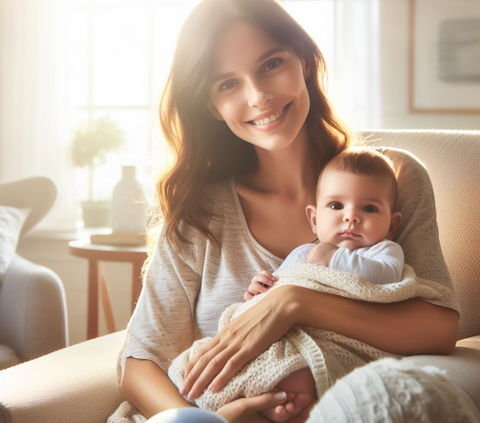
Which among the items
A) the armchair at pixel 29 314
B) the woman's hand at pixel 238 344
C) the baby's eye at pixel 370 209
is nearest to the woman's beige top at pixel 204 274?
the baby's eye at pixel 370 209

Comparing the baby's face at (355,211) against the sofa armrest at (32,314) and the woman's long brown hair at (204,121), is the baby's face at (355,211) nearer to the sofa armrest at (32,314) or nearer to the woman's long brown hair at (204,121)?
the woman's long brown hair at (204,121)

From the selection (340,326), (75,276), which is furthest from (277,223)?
(75,276)

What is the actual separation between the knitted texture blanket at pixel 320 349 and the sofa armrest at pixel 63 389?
239mm

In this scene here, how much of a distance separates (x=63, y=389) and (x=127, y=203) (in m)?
1.65

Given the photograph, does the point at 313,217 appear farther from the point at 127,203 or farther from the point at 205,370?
the point at 127,203

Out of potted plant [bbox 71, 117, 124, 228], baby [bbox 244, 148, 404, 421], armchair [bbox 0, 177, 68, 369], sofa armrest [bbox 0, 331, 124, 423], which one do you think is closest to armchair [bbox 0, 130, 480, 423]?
sofa armrest [bbox 0, 331, 124, 423]

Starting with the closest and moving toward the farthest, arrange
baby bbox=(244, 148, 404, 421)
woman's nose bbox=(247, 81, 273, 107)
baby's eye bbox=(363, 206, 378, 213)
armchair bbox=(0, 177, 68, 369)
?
baby bbox=(244, 148, 404, 421), baby's eye bbox=(363, 206, 378, 213), woman's nose bbox=(247, 81, 273, 107), armchair bbox=(0, 177, 68, 369)

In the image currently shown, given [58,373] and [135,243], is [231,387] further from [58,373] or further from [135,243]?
[135,243]

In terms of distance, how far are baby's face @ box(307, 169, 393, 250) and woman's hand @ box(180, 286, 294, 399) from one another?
0.18 m

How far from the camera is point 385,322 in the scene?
4.05ft

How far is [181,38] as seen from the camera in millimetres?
1559

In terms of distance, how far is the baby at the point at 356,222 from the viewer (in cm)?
128

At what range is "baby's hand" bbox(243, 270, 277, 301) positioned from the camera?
1401mm

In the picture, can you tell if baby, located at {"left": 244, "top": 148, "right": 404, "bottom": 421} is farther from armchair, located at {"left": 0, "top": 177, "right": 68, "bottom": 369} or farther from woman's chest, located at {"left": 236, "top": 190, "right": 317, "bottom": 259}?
armchair, located at {"left": 0, "top": 177, "right": 68, "bottom": 369}
